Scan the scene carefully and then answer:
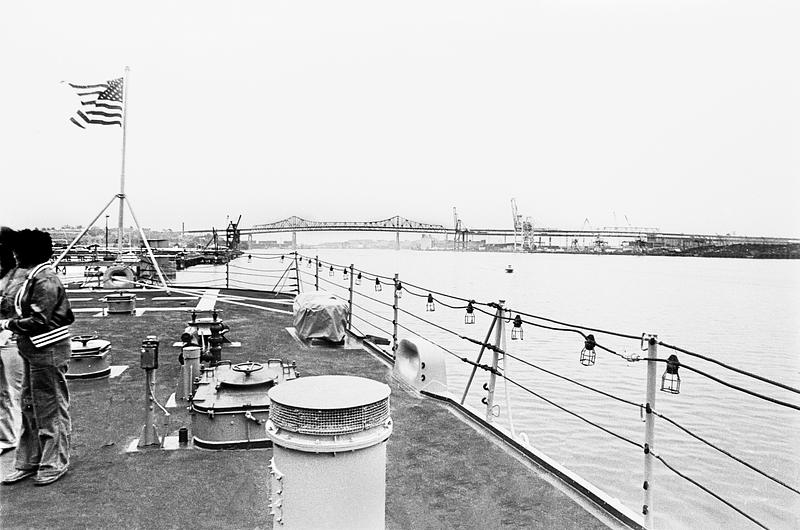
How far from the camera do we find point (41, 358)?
3332mm

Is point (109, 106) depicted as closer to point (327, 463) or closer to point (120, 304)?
point (120, 304)

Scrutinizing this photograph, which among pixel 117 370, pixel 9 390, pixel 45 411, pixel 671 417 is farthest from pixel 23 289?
pixel 671 417

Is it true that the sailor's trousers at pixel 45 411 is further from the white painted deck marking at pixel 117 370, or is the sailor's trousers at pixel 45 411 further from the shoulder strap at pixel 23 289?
the white painted deck marking at pixel 117 370

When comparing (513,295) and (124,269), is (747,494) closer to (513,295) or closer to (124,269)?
(124,269)

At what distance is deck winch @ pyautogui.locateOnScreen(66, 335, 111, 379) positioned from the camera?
18.9ft

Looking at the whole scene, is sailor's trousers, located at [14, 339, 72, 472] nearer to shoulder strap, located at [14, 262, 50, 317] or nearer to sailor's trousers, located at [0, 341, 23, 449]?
shoulder strap, located at [14, 262, 50, 317]

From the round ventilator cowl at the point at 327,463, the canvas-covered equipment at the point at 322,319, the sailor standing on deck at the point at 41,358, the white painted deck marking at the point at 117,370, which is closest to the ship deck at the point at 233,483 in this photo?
the sailor standing on deck at the point at 41,358

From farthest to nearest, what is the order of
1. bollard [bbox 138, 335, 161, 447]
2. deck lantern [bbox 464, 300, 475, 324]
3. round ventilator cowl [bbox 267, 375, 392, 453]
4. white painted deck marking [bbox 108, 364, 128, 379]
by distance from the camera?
white painted deck marking [bbox 108, 364, 128, 379]
deck lantern [bbox 464, 300, 475, 324]
bollard [bbox 138, 335, 161, 447]
round ventilator cowl [bbox 267, 375, 392, 453]

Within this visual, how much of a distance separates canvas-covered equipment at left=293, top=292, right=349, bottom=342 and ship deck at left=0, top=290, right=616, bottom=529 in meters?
2.65

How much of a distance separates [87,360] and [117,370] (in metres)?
0.46

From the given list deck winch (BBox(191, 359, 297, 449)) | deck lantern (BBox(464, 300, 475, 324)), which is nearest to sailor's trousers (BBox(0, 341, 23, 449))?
deck winch (BBox(191, 359, 297, 449))

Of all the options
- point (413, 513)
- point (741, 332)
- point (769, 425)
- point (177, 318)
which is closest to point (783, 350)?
point (741, 332)

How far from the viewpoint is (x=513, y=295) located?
44.9m

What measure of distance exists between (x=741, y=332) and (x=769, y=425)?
55.7 ft
